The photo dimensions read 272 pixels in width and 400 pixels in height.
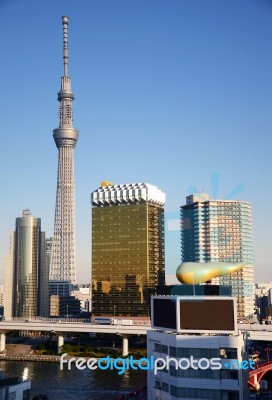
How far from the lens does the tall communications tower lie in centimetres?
15812

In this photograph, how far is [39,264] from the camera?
498ft

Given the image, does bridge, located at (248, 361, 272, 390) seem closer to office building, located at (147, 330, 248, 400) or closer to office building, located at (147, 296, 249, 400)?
office building, located at (147, 296, 249, 400)

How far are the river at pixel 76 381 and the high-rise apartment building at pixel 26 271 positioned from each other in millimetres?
80386

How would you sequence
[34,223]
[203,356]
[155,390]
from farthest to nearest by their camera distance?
[34,223]
[155,390]
[203,356]

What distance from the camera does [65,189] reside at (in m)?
158

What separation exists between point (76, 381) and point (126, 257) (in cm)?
5996

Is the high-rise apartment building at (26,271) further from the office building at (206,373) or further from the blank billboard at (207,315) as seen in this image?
the office building at (206,373)

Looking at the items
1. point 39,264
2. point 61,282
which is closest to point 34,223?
point 39,264

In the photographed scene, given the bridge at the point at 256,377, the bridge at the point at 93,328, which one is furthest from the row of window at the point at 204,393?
the bridge at the point at 93,328

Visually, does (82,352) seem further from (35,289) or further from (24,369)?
(35,289)

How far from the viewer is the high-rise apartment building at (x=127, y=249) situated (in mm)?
113188

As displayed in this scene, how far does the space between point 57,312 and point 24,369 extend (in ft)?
331

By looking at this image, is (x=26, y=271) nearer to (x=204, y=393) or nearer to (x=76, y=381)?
(x=76, y=381)

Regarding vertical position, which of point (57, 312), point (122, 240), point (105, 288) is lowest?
point (57, 312)
